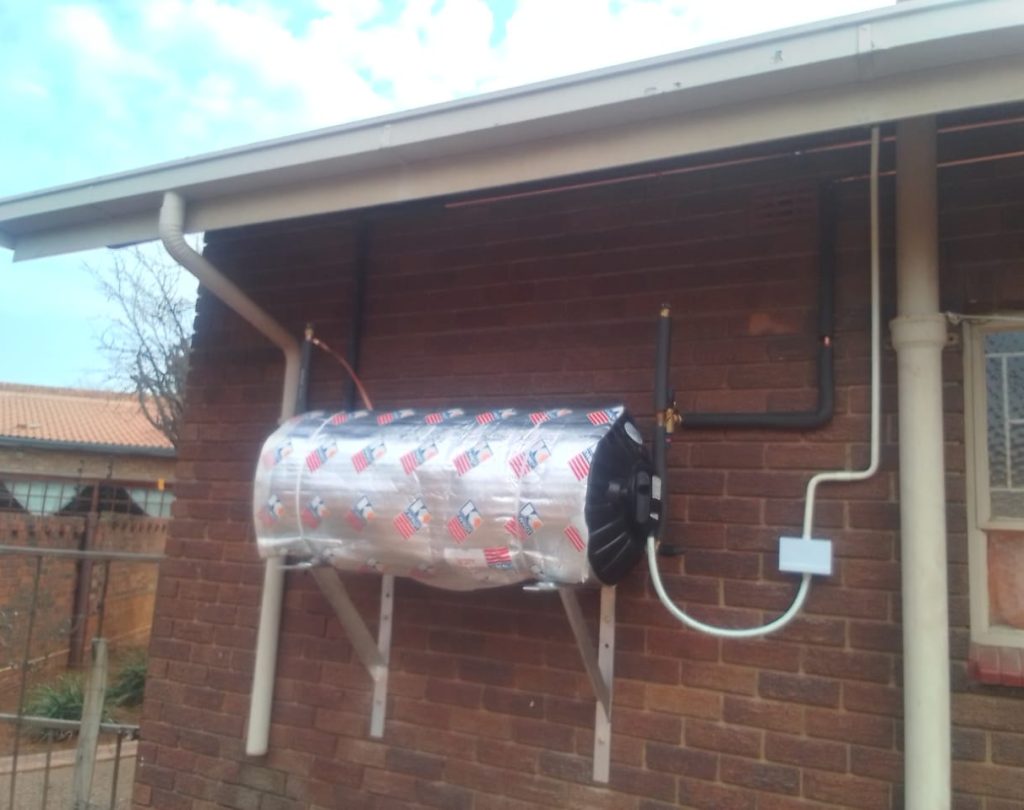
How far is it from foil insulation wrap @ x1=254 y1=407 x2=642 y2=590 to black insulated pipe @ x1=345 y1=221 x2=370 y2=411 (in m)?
0.61

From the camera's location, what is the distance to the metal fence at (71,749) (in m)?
3.80

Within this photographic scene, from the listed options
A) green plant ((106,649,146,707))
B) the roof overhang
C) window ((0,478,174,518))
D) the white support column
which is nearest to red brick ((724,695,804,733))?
the white support column

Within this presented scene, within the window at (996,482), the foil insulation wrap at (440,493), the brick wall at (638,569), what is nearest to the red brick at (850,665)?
the brick wall at (638,569)

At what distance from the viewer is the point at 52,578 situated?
375 inches

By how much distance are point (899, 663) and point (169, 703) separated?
287 centimetres

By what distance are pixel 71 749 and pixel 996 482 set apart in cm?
734

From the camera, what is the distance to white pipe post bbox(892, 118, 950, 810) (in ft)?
6.98

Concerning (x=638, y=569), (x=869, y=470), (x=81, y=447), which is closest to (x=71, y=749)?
(x=638, y=569)

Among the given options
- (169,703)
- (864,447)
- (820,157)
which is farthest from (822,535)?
(169,703)

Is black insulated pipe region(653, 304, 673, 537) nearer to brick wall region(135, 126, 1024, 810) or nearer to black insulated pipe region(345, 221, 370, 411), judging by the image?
brick wall region(135, 126, 1024, 810)

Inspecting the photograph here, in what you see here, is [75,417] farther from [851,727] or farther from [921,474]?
[921,474]

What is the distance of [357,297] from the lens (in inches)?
132

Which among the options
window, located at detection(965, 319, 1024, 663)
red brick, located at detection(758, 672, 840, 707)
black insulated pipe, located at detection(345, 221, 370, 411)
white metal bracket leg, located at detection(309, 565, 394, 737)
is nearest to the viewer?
window, located at detection(965, 319, 1024, 663)

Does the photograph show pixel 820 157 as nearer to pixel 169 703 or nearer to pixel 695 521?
pixel 695 521
